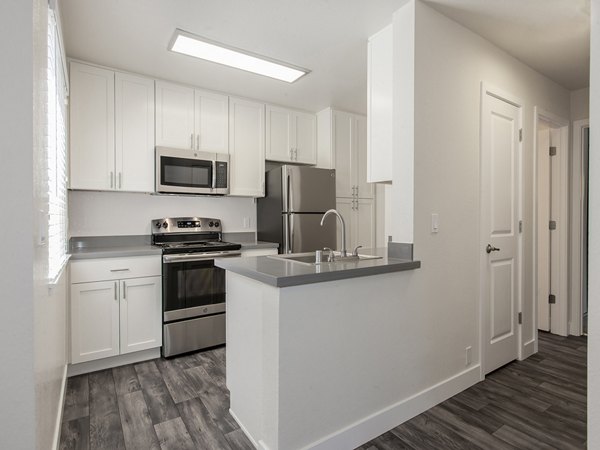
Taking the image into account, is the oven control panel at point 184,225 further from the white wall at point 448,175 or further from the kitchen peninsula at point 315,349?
the white wall at point 448,175

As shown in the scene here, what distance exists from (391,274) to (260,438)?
108cm

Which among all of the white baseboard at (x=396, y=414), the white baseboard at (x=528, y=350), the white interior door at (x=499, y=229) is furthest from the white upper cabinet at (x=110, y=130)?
the white baseboard at (x=528, y=350)

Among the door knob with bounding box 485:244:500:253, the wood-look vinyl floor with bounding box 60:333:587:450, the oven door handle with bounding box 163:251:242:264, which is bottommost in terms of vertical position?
the wood-look vinyl floor with bounding box 60:333:587:450

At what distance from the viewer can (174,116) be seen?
322 cm

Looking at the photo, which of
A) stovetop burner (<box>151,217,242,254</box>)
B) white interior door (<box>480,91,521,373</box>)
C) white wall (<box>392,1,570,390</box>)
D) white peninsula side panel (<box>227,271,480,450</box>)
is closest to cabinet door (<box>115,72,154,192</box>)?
stovetop burner (<box>151,217,242,254</box>)

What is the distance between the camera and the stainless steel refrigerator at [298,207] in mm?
3480

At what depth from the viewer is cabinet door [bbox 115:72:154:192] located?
297 centimetres

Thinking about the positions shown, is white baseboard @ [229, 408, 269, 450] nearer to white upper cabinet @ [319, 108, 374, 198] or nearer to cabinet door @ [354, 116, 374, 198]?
white upper cabinet @ [319, 108, 374, 198]

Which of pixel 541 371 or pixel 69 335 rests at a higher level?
pixel 69 335

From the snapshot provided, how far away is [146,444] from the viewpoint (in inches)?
69.7

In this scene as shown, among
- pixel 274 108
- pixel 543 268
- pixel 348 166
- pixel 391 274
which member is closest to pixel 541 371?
pixel 543 268

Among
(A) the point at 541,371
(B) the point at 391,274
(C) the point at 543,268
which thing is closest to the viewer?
(B) the point at 391,274

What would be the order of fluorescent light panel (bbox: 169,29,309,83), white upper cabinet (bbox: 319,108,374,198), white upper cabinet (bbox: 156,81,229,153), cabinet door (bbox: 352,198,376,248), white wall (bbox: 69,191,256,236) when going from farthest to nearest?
1. cabinet door (bbox: 352,198,376,248)
2. white upper cabinet (bbox: 319,108,374,198)
3. white upper cabinet (bbox: 156,81,229,153)
4. white wall (bbox: 69,191,256,236)
5. fluorescent light panel (bbox: 169,29,309,83)

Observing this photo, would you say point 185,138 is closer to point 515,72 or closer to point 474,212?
point 474,212
